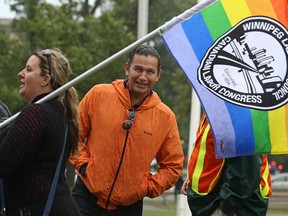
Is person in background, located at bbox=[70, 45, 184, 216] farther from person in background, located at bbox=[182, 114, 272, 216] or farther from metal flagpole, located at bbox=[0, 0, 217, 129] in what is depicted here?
metal flagpole, located at bbox=[0, 0, 217, 129]

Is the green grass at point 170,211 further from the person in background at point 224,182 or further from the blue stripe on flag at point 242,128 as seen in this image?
the blue stripe on flag at point 242,128

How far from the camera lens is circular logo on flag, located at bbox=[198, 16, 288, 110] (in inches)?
227

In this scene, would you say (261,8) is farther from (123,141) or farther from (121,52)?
(123,141)

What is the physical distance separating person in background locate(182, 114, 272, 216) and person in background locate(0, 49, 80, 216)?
3.81ft

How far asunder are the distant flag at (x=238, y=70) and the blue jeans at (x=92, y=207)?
57.4 inches

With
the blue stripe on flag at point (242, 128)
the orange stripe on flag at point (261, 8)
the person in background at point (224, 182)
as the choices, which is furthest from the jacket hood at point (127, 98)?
the orange stripe on flag at point (261, 8)

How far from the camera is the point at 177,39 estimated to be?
5809mm

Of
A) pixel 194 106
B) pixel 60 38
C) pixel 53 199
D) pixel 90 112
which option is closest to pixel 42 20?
pixel 60 38

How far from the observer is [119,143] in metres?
6.87

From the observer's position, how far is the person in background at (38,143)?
5324 millimetres

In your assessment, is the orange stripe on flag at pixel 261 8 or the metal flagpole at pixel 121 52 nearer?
the metal flagpole at pixel 121 52

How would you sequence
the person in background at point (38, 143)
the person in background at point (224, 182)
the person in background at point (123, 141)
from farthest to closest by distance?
the person in background at point (123, 141) → the person in background at point (224, 182) → the person in background at point (38, 143)

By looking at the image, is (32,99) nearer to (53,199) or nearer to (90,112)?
(53,199)

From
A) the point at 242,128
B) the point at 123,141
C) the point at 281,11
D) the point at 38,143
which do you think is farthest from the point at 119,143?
the point at 281,11
